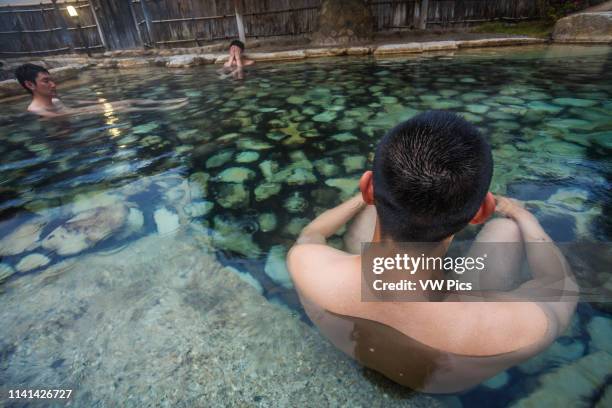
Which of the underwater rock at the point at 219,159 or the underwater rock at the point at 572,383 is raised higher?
the underwater rock at the point at 219,159

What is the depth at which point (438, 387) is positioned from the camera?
120cm

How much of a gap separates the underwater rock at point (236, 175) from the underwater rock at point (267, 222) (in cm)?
58

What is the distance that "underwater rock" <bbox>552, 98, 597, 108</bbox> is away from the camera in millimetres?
3761

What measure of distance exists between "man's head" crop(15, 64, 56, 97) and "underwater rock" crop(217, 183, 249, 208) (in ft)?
13.2

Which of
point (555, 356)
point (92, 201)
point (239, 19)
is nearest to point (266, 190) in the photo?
point (92, 201)

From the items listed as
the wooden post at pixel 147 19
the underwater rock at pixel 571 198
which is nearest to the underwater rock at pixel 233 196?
the underwater rock at pixel 571 198

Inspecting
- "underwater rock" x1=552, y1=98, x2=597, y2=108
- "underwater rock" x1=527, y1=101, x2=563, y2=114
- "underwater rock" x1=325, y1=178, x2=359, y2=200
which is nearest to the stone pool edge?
"underwater rock" x1=552, y1=98, x2=597, y2=108

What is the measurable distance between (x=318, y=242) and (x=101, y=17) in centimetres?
1862

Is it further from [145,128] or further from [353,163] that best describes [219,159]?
[145,128]

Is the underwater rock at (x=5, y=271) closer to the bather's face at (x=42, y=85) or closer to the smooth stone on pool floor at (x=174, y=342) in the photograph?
the smooth stone on pool floor at (x=174, y=342)

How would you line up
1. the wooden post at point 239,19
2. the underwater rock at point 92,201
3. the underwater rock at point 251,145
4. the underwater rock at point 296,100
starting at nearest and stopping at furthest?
the underwater rock at point 92,201 → the underwater rock at point 251,145 → the underwater rock at point 296,100 → the wooden post at point 239,19

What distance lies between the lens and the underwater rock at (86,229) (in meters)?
2.13

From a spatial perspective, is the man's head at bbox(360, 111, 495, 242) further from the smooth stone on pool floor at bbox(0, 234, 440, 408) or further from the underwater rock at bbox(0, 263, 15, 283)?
the underwater rock at bbox(0, 263, 15, 283)

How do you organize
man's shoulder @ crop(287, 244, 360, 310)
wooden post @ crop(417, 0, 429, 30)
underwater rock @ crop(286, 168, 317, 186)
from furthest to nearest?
wooden post @ crop(417, 0, 429, 30)
underwater rock @ crop(286, 168, 317, 186)
man's shoulder @ crop(287, 244, 360, 310)
